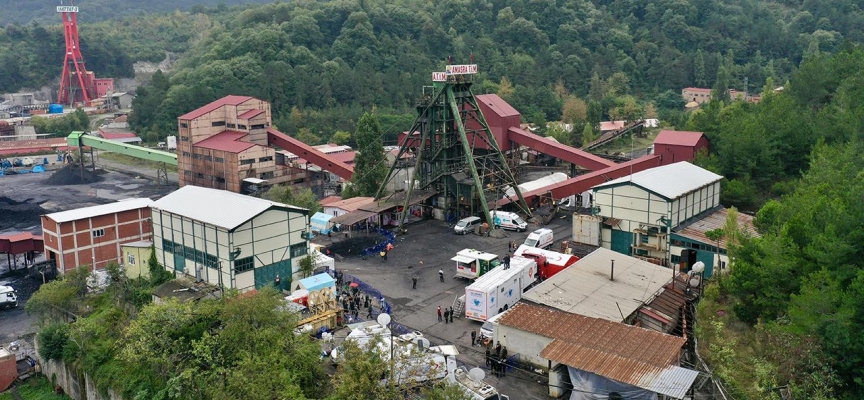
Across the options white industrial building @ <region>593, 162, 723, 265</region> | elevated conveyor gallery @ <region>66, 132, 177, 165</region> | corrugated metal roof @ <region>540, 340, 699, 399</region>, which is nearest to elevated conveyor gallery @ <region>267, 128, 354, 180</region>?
elevated conveyor gallery @ <region>66, 132, 177, 165</region>

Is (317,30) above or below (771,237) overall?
above

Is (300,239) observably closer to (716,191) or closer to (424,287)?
(424,287)

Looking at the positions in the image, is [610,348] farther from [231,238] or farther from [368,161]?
[368,161]

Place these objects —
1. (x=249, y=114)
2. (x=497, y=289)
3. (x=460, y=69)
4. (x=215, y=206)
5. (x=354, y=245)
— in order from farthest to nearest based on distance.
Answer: (x=249, y=114)
(x=460, y=69)
(x=354, y=245)
(x=215, y=206)
(x=497, y=289)

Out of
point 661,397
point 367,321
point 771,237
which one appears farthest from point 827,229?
point 367,321

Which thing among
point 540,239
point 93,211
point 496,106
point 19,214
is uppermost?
point 496,106

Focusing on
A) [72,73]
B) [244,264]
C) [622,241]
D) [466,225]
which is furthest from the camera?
[72,73]

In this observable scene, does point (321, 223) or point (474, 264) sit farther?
point (321, 223)

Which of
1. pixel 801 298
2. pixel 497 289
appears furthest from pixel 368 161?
pixel 801 298
